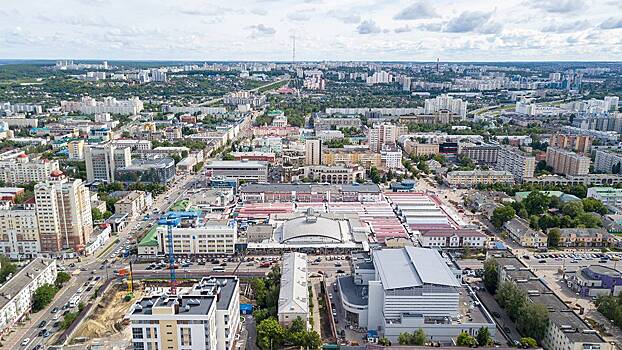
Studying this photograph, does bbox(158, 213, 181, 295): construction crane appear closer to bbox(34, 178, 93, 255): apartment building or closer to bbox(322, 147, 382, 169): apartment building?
bbox(34, 178, 93, 255): apartment building

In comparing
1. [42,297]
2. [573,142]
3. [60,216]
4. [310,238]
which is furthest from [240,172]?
[573,142]

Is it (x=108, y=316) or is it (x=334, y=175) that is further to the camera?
(x=334, y=175)

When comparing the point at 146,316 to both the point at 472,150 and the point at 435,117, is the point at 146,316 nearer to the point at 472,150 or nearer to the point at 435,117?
the point at 472,150

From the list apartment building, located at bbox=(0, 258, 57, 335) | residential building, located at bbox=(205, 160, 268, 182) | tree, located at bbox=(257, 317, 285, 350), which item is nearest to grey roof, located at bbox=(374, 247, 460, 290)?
tree, located at bbox=(257, 317, 285, 350)

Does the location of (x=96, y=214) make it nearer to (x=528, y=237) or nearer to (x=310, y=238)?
(x=310, y=238)

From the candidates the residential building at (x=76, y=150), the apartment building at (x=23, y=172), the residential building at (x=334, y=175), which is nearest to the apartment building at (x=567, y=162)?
the residential building at (x=334, y=175)

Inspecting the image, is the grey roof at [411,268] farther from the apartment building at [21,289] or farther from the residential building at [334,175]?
the residential building at [334,175]
